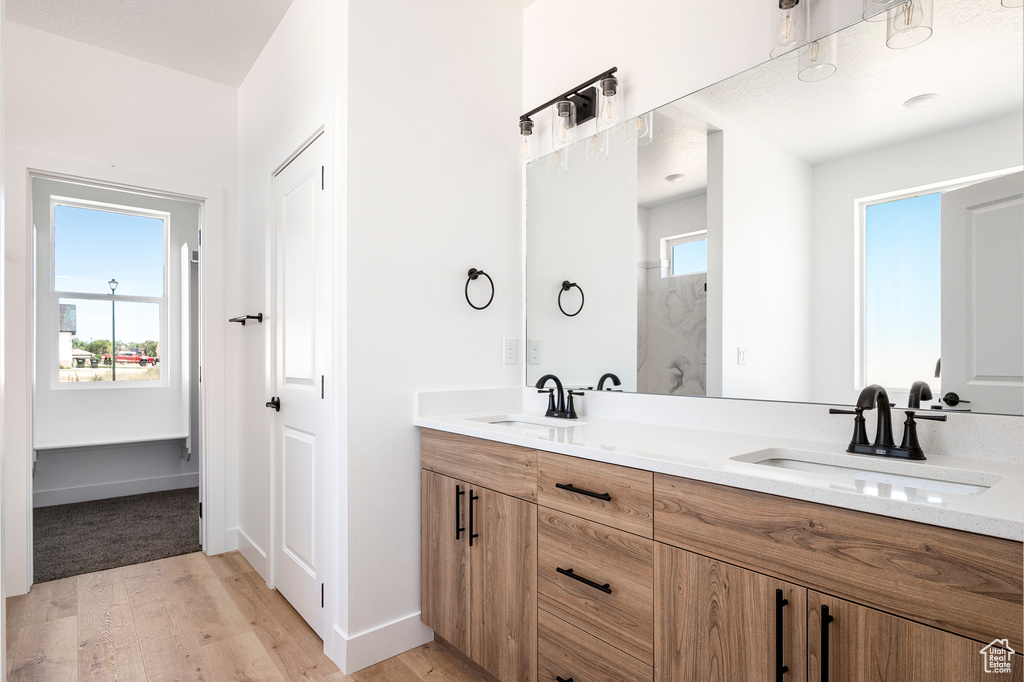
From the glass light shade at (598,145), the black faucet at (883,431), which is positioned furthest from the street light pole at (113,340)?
the black faucet at (883,431)

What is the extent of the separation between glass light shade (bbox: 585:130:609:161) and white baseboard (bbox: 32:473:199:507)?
4198mm

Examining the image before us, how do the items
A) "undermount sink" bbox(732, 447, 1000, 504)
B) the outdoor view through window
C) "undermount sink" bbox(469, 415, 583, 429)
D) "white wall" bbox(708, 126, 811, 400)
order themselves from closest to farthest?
"undermount sink" bbox(732, 447, 1000, 504) → "white wall" bbox(708, 126, 811, 400) → "undermount sink" bbox(469, 415, 583, 429) → the outdoor view through window

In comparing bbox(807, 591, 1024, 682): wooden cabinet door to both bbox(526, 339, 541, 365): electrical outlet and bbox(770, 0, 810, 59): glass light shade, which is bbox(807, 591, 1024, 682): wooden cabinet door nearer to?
bbox(770, 0, 810, 59): glass light shade

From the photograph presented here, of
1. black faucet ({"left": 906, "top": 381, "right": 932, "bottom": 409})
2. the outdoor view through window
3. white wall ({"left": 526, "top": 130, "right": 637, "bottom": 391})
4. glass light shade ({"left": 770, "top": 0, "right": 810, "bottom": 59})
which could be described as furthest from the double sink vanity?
the outdoor view through window

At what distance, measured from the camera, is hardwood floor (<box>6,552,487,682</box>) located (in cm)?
188

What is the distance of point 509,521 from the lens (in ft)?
5.50

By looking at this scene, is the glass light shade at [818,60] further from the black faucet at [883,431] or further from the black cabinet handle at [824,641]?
the black cabinet handle at [824,641]

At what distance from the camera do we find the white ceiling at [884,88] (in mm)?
1195

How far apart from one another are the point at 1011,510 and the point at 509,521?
3.88 feet

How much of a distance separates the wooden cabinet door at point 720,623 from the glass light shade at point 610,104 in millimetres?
1507

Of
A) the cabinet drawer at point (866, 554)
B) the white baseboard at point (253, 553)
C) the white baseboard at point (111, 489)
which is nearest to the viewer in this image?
the cabinet drawer at point (866, 554)

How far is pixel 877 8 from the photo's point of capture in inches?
52.1

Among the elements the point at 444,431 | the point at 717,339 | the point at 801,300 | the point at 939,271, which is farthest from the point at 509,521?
the point at 939,271

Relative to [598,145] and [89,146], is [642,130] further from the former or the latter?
[89,146]
